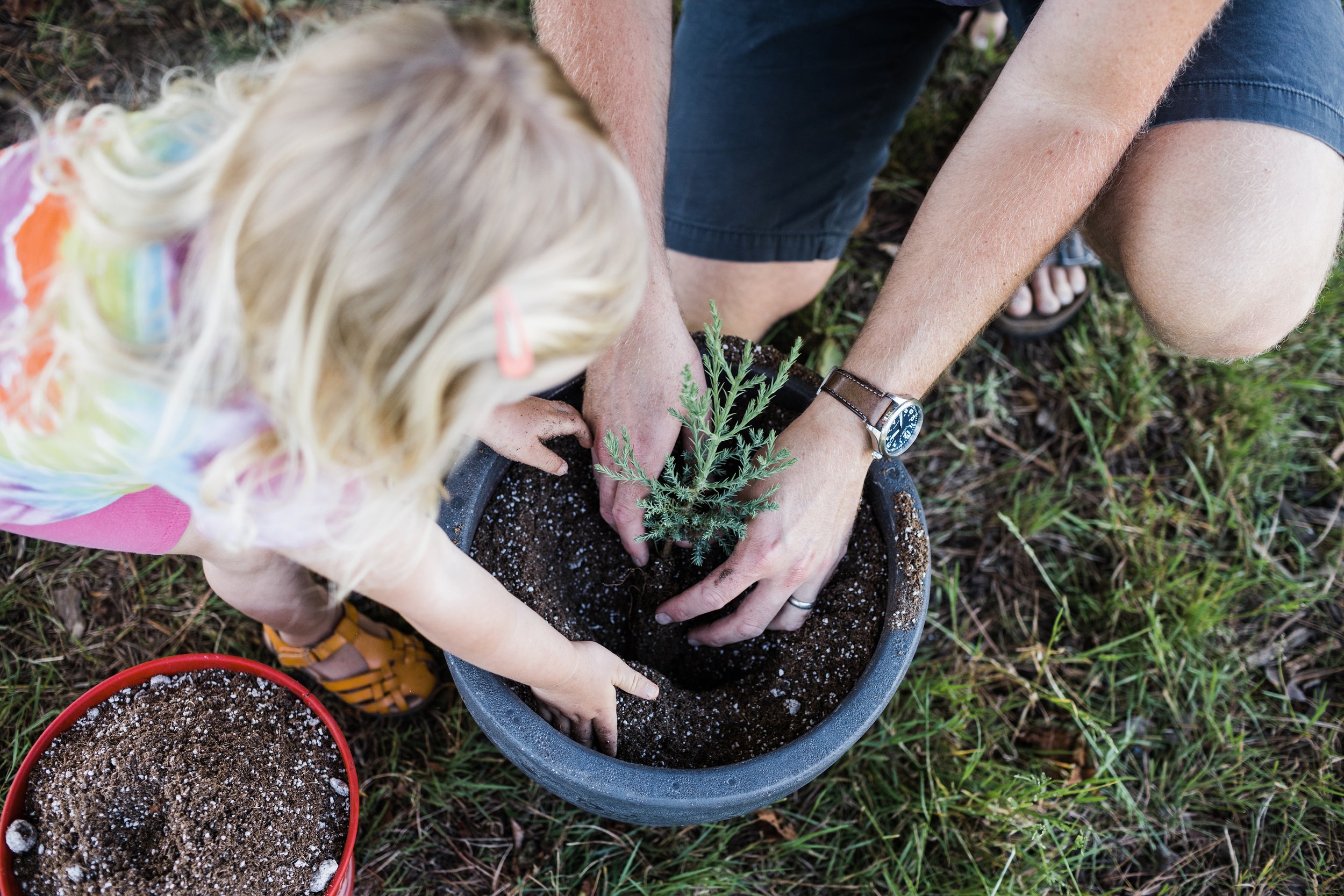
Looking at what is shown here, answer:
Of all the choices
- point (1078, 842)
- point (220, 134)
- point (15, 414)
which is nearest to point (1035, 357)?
point (1078, 842)

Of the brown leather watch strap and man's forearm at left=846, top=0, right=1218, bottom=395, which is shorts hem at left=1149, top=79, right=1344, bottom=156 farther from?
the brown leather watch strap

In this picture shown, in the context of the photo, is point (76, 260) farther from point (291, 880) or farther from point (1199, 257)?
point (1199, 257)

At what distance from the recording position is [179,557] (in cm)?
222

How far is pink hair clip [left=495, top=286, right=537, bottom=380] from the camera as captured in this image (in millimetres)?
946

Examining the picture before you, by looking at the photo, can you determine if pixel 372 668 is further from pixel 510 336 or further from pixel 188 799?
pixel 510 336

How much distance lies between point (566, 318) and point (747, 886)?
157 centimetres

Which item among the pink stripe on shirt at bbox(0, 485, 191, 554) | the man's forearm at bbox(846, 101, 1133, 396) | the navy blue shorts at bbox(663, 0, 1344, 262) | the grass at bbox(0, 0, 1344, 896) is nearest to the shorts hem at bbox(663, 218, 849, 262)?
the navy blue shorts at bbox(663, 0, 1344, 262)

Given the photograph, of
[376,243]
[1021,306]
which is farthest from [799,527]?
[1021,306]

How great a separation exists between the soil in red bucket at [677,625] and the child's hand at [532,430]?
0.32 feet

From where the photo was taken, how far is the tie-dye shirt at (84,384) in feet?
3.55

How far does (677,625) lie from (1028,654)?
108 cm

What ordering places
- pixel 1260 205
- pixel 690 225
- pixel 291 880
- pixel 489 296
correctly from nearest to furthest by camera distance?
pixel 489 296
pixel 291 880
pixel 1260 205
pixel 690 225

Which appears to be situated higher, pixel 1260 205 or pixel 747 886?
pixel 1260 205

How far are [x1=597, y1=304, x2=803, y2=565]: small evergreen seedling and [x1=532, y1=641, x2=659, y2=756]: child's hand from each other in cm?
23
